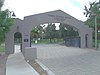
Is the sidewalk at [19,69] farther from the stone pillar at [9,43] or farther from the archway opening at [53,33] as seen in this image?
the archway opening at [53,33]

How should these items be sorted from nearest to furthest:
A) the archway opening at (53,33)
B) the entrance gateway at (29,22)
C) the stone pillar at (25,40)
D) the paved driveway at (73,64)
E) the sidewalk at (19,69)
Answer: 1. the paved driveway at (73,64)
2. the sidewalk at (19,69)
3. the stone pillar at (25,40)
4. the entrance gateway at (29,22)
5. the archway opening at (53,33)

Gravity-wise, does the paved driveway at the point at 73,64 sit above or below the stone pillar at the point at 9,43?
below

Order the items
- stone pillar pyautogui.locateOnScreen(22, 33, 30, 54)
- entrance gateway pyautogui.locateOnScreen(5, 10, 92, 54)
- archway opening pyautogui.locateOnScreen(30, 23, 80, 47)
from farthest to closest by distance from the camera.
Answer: archway opening pyautogui.locateOnScreen(30, 23, 80, 47), entrance gateway pyautogui.locateOnScreen(5, 10, 92, 54), stone pillar pyautogui.locateOnScreen(22, 33, 30, 54)

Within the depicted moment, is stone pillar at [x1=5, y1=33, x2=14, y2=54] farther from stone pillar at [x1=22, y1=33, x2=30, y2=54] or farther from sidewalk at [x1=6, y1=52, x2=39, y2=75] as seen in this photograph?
sidewalk at [x1=6, y1=52, x2=39, y2=75]

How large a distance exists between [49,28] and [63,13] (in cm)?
5358

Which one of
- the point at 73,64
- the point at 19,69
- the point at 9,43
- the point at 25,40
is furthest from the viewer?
the point at 9,43

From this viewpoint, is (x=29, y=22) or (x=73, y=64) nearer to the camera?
(x=73, y=64)

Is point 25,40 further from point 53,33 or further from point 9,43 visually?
point 53,33

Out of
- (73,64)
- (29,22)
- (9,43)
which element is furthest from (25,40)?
(73,64)

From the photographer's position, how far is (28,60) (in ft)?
63.5

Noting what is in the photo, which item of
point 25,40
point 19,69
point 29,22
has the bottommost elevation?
point 19,69

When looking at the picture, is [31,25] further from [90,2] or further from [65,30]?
[65,30]

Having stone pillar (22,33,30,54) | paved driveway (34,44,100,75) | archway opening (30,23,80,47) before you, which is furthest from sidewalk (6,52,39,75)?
archway opening (30,23,80,47)

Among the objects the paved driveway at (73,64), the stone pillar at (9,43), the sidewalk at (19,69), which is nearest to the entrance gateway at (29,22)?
the stone pillar at (9,43)
